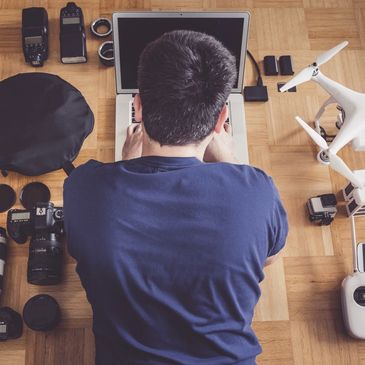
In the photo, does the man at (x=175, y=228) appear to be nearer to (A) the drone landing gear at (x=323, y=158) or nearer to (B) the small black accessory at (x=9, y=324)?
(B) the small black accessory at (x=9, y=324)

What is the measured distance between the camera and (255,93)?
1313 millimetres

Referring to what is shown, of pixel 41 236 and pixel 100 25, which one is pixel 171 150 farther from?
pixel 100 25

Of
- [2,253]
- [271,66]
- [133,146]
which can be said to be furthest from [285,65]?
[2,253]

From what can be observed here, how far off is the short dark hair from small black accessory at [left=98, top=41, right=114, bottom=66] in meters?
0.57

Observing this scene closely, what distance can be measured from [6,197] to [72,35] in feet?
1.54

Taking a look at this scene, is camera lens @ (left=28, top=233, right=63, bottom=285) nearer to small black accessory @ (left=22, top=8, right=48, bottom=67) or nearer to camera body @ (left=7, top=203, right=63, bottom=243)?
camera body @ (left=7, top=203, right=63, bottom=243)

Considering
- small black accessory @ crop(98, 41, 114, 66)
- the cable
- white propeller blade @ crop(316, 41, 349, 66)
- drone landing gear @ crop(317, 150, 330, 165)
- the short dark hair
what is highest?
the short dark hair

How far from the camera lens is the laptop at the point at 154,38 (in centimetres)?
109

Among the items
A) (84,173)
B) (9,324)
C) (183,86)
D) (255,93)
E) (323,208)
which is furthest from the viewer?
(255,93)

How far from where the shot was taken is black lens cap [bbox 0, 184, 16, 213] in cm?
120

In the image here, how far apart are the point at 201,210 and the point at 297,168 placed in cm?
57

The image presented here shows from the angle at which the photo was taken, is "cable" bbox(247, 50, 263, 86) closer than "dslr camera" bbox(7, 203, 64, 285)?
No

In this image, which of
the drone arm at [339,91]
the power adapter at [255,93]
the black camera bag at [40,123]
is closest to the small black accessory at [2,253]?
the black camera bag at [40,123]

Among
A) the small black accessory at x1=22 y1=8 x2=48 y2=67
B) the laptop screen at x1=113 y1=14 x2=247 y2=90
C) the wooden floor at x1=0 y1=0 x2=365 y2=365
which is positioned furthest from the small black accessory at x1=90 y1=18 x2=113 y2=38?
the laptop screen at x1=113 y1=14 x2=247 y2=90
